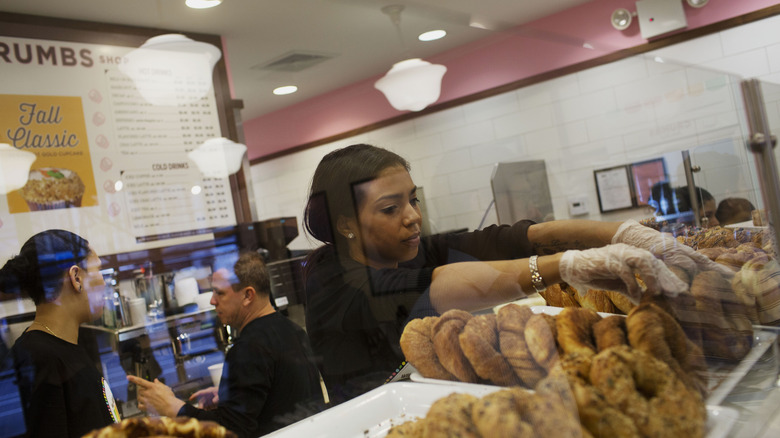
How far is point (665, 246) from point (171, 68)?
2.72 feet

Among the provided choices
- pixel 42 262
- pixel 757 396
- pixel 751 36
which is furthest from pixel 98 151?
pixel 751 36

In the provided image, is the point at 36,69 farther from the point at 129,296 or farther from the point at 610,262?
the point at 610,262

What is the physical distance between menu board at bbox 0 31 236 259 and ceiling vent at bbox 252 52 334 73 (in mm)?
138

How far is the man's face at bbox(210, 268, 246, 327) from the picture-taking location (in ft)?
3.57

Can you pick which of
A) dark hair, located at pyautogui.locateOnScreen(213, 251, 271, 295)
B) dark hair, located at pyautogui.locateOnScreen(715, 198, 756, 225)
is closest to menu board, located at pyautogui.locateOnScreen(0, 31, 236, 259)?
dark hair, located at pyautogui.locateOnScreen(213, 251, 271, 295)

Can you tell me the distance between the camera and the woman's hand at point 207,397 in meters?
0.96

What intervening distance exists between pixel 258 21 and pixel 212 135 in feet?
0.73

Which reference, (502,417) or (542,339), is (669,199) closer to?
(542,339)

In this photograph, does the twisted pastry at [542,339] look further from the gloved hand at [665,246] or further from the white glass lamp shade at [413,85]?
the white glass lamp shade at [413,85]

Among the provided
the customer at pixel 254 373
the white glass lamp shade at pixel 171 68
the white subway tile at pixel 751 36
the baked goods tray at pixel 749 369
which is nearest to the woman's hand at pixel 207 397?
the customer at pixel 254 373

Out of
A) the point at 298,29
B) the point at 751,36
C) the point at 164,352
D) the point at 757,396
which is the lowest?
the point at 757,396

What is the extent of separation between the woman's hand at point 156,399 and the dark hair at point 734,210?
998 millimetres

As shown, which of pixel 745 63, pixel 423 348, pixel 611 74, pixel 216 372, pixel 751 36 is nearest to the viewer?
pixel 423 348

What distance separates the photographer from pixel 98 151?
747mm
